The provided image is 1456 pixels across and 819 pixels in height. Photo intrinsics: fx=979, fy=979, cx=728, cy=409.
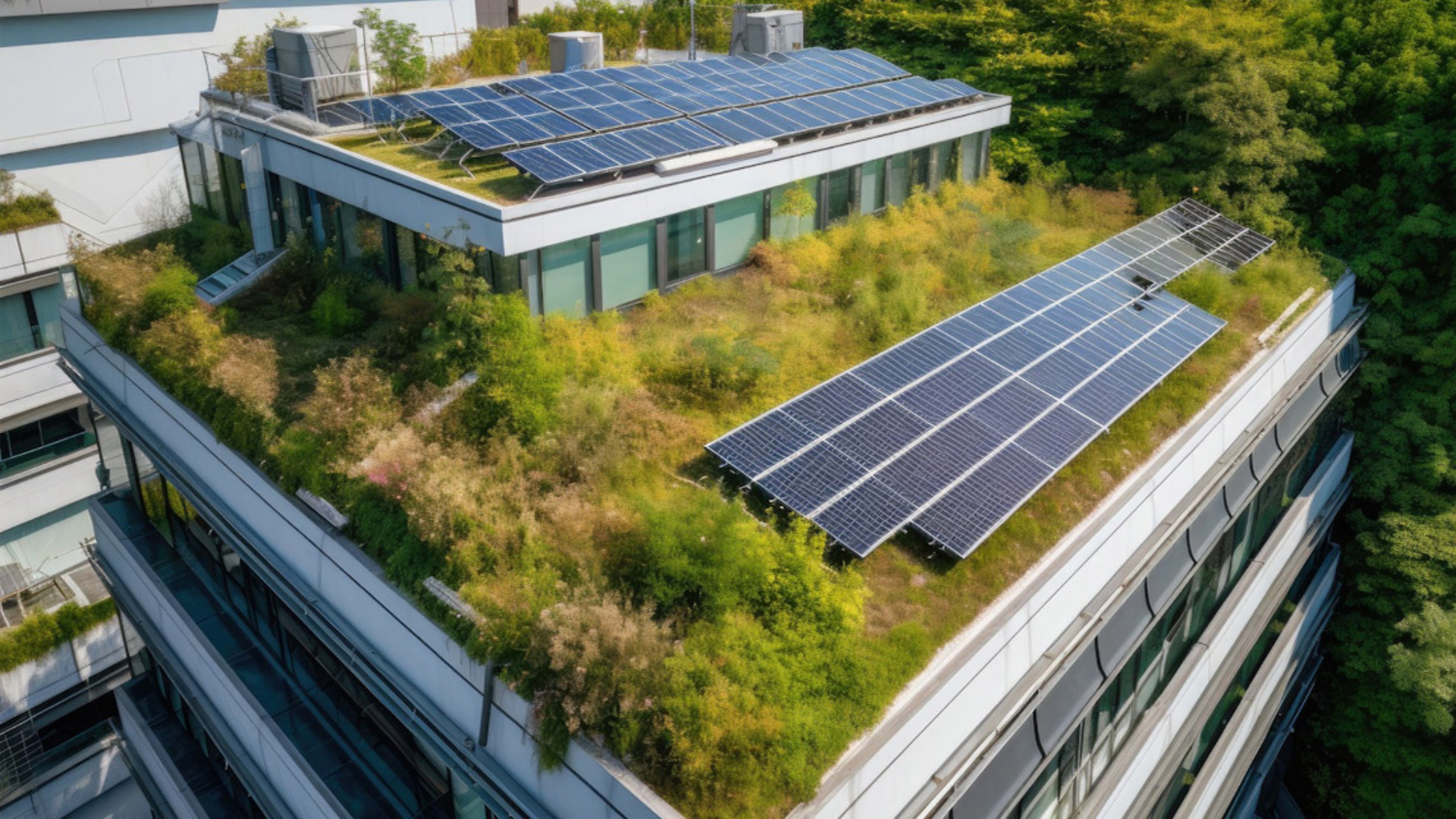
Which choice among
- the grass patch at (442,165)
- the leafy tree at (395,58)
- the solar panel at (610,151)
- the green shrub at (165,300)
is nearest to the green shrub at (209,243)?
the green shrub at (165,300)

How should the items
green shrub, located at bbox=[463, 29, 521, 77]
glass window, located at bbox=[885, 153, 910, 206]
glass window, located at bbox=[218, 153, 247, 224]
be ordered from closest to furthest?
1. glass window, located at bbox=[218, 153, 247, 224]
2. glass window, located at bbox=[885, 153, 910, 206]
3. green shrub, located at bbox=[463, 29, 521, 77]

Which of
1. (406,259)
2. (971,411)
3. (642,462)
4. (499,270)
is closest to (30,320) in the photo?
(406,259)

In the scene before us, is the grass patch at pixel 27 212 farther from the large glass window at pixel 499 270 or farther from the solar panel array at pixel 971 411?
the solar panel array at pixel 971 411

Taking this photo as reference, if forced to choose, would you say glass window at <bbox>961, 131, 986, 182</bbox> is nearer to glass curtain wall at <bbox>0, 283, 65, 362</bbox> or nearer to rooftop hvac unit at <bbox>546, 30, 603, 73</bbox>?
rooftop hvac unit at <bbox>546, 30, 603, 73</bbox>

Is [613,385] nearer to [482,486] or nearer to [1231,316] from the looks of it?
[482,486]

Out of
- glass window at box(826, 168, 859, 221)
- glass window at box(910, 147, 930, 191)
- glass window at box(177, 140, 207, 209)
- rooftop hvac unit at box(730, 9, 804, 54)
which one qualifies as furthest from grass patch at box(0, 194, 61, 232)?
glass window at box(910, 147, 930, 191)

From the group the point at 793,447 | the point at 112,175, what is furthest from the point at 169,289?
the point at 112,175

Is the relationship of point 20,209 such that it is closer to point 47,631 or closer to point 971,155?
point 47,631
